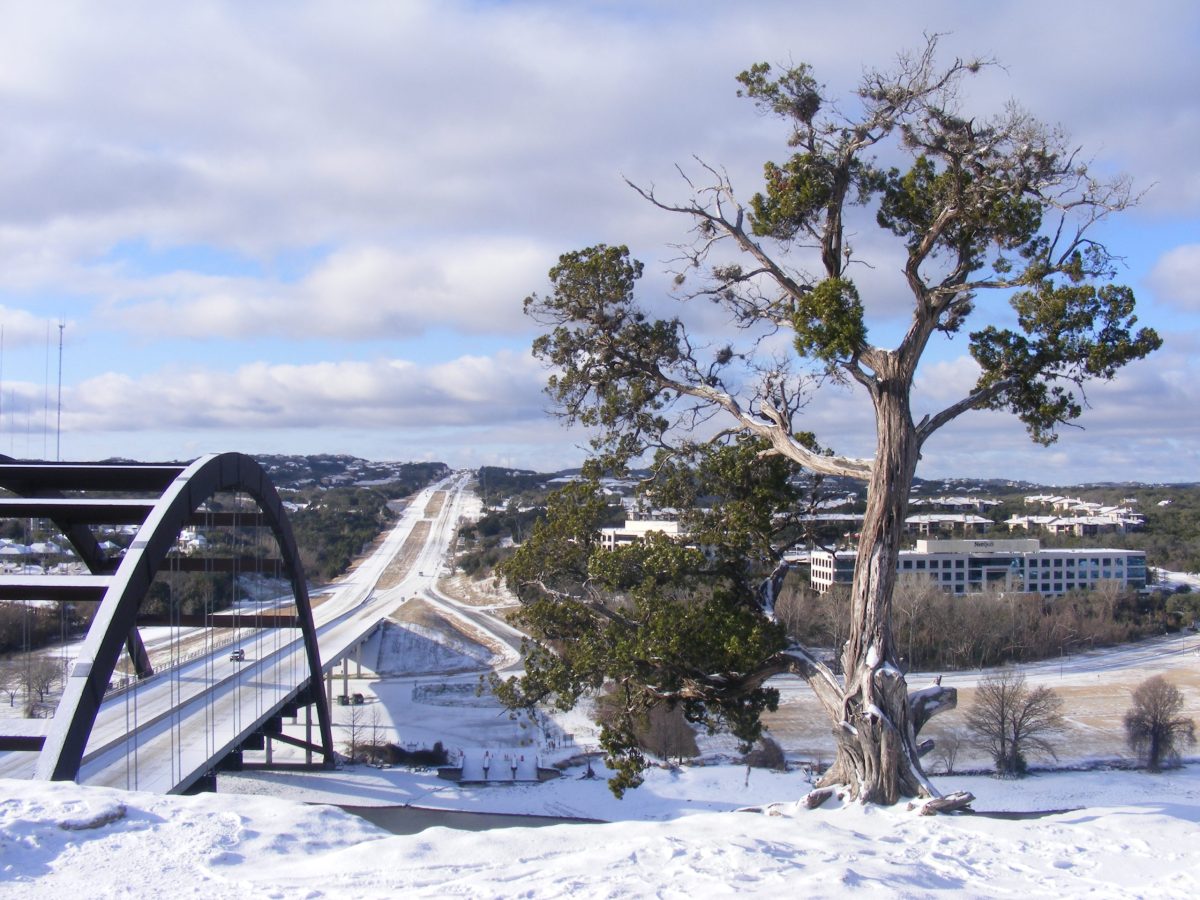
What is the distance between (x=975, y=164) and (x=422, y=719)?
2381 cm

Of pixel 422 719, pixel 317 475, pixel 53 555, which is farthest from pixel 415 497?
pixel 422 719

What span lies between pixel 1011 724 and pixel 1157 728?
3481 millimetres

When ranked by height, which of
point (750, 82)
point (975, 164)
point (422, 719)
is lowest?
point (422, 719)

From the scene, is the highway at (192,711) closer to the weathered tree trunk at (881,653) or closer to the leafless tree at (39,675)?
the leafless tree at (39,675)

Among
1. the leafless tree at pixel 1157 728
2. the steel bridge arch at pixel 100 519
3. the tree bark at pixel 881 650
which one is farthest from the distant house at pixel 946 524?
the tree bark at pixel 881 650

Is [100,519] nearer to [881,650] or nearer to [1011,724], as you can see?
[881,650]

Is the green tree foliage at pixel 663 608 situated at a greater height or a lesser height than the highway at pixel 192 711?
greater

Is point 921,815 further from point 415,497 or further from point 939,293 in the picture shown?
point 415,497

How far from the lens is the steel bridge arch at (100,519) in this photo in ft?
31.4

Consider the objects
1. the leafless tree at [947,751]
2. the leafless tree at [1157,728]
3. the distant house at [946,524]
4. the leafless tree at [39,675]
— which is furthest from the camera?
the distant house at [946,524]

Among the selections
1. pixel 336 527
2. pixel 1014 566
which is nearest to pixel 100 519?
pixel 1014 566

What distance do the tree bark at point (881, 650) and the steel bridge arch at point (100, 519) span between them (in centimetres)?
691

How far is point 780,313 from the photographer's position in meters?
9.65

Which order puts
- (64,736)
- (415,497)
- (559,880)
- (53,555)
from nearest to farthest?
(559,880)
(64,736)
(53,555)
(415,497)
